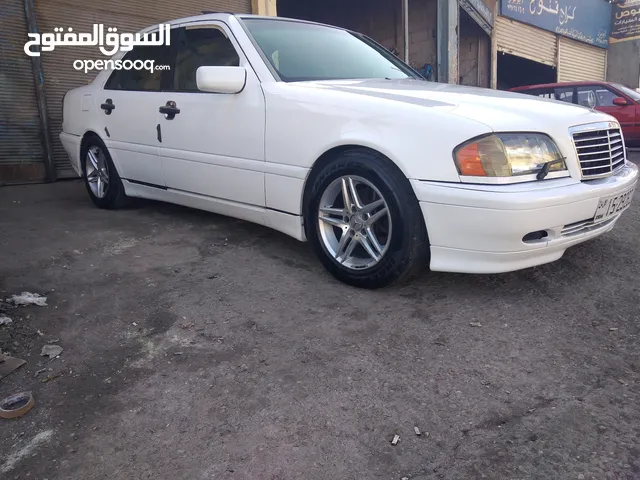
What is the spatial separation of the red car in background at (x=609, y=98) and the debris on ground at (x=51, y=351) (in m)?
9.37

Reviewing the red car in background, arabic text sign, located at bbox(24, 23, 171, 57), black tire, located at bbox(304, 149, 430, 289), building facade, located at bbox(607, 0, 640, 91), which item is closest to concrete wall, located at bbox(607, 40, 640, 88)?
building facade, located at bbox(607, 0, 640, 91)

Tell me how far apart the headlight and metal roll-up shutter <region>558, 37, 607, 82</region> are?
16.8 metres

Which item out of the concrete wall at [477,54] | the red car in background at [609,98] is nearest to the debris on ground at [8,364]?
the red car in background at [609,98]

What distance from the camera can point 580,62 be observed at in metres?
18.8

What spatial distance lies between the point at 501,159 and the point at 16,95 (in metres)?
6.18

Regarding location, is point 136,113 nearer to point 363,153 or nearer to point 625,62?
point 363,153

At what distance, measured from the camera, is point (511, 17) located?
14.2 meters

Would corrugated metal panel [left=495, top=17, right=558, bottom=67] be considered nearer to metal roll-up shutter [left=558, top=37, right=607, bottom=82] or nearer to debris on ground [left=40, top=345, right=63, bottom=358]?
metal roll-up shutter [left=558, top=37, right=607, bottom=82]

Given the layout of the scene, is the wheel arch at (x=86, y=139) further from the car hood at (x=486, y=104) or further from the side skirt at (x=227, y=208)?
the car hood at (x=486, y=104)

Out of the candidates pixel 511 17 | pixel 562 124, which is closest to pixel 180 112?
pixel 562 124

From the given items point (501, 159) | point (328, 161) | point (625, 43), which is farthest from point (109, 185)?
point (625, 43)

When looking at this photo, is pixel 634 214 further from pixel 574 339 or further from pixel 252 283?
pixel 252 283

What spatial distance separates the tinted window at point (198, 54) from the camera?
3725 mm

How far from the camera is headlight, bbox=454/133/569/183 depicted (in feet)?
8.41
